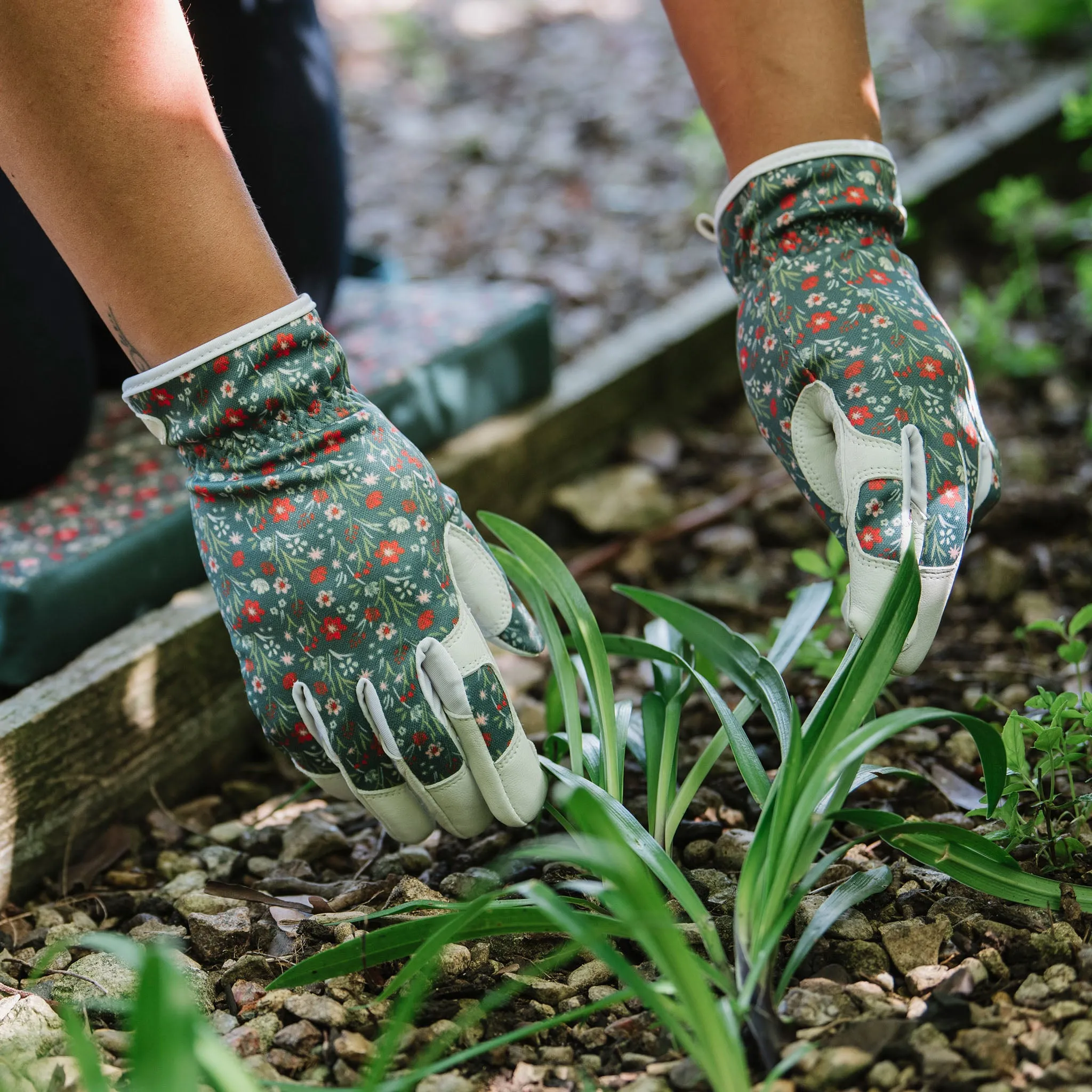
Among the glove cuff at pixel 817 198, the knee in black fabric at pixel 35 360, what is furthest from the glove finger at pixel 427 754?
the knee in black fabric at pixel 35 360

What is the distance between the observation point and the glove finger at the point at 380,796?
110 cm

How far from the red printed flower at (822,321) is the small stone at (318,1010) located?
2.64 ft

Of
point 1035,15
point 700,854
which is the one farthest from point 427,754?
point 1035,15

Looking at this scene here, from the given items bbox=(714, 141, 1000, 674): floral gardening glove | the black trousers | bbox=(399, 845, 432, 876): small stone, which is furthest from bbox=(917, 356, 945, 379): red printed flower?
the black trousers

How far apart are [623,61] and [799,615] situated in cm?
294

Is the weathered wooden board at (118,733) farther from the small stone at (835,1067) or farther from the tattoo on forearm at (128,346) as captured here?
the small stone at (835,1067)

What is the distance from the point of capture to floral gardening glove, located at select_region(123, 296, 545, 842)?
107cm

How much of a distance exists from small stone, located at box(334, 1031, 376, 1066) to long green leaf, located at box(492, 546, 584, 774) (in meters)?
0.33

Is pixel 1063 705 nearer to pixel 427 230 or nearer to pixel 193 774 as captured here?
pixel 193 774

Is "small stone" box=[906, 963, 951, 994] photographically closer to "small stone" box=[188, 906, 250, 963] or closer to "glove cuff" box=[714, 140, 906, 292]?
"small stone" box=[188, 906, 250, 963]

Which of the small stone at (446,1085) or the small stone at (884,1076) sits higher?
the small stone at (446,1085)

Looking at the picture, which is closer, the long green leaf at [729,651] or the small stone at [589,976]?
the small stone at [589,976]

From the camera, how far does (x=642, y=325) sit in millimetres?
2275

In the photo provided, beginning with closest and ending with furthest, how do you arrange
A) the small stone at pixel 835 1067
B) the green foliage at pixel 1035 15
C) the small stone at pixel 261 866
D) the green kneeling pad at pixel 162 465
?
1. the small stone at pixel 835 1067
2. the small stone at pixel 261 866
3. the green kneeling pad at pixel 162 465
4. the green foliage at pixel 1035 15
